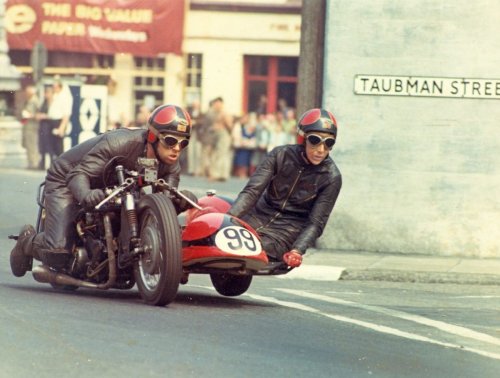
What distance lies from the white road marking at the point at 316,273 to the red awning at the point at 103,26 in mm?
26663

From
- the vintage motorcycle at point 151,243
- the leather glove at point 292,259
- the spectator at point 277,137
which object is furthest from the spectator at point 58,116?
the leather glove at point 292,259

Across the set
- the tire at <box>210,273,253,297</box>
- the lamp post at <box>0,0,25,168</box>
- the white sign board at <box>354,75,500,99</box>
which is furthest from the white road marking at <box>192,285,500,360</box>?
the lamp post at <box>0,0,25,168</box>

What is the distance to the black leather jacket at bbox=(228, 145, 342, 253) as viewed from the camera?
11.3 meters

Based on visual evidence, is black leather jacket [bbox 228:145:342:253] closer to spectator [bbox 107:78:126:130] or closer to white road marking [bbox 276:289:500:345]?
white road marking [bbox 276:289:500:345]

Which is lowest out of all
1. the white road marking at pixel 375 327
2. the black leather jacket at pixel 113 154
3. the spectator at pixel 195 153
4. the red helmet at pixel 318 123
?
the spectator at pixel 195 153

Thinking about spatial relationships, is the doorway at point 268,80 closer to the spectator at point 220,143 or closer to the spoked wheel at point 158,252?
the spectator at point 220,143

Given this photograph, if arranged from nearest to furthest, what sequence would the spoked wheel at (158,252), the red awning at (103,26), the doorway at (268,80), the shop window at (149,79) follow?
1. the spoked wheel at (158,252)
2. the red awning at (103,26)
3. the doorway at (268,80)
4. the shop window at (149,79)

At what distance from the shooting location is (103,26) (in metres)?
41.3

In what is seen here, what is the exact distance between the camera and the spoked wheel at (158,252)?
9742 mm

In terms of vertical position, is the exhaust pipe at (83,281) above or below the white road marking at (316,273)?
above

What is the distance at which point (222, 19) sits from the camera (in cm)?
4247

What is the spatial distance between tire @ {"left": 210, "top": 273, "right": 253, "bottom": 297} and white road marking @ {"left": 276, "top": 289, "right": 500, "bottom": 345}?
0.93m

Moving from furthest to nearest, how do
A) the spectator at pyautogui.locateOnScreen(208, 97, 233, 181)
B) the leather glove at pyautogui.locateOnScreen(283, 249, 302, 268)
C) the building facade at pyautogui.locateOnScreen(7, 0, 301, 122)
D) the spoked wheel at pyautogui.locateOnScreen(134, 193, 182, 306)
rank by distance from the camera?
the building facade at pyautogui.locateOnScreen(7, 0, 301, 122) < the spectator at pyautogui.locateOnScreen(208, 97, 233, 181) < the leather glove at pyautogui.locateOnScreen(283, 249, 302, 268) < the spoked wheel at pyautogui.locateOnScreen(134, 193, 182, 306)

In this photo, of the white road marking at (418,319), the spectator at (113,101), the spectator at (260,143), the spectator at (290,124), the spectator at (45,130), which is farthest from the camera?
the spectator at (113,101)
